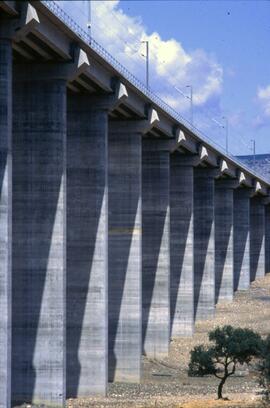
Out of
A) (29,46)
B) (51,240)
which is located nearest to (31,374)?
(51,240)

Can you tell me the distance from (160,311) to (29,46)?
28582 mm

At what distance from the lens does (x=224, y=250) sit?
331 ft

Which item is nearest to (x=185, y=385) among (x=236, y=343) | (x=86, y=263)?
(x=236, y=343)

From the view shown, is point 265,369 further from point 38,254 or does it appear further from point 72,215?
point 72,215

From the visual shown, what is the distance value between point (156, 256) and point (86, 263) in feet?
61.7

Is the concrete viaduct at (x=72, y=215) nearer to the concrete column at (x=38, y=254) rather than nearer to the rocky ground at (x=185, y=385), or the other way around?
the concrete column at (x=38, y=254)

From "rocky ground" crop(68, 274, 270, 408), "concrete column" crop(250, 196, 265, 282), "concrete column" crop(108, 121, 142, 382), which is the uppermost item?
"concrete column" crop(250, 196, 265, 282)

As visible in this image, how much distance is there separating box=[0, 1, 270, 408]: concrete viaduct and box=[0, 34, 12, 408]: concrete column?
3 centimetres

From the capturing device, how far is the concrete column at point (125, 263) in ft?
197

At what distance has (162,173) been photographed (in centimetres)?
7194

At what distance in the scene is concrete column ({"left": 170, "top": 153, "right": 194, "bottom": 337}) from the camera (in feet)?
265

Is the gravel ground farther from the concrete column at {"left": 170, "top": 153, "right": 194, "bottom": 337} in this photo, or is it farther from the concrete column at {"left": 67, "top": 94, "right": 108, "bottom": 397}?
Result: the concrete column at {"left": 67, "top": 94, "right": 108, "bottom": 397}

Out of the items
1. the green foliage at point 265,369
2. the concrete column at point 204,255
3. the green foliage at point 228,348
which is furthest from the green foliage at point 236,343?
the concrete column at point 204,255

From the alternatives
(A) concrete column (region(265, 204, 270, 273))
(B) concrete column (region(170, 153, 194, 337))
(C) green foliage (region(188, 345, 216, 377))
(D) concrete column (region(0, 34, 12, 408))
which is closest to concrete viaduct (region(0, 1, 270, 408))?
(D) concrete column (region(0, 34, 12, 408))
